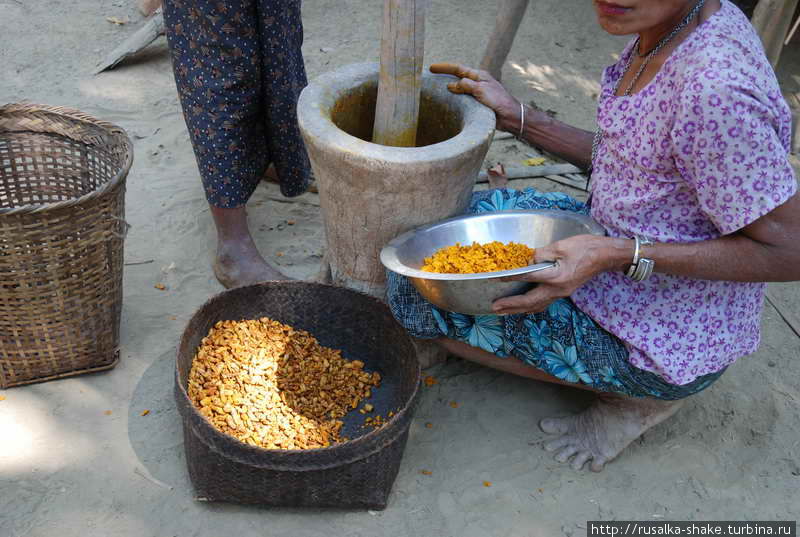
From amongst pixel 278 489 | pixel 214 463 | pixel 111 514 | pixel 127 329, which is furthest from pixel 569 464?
pixel 127 329

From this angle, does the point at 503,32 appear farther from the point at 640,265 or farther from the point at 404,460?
the point at 404,460

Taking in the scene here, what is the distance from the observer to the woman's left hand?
1863 mm

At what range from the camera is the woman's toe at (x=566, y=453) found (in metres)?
2.34

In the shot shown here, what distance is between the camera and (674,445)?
2.42 meters

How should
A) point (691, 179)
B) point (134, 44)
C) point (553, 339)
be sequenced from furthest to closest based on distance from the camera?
point (134, 44)
point (553, 339)
point (691, 179)

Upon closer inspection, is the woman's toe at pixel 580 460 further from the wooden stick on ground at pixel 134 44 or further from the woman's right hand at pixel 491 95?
the wooden stick on ground at pixel 134 44

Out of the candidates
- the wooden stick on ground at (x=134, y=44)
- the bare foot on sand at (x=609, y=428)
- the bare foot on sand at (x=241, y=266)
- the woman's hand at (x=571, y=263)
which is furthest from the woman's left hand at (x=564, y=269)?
the wooden stick on ground at (x=134, y=44)

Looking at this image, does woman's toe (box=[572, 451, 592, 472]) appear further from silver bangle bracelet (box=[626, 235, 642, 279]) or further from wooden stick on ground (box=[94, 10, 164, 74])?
wooden stick on ground (box=[94, 10, 164, 74])

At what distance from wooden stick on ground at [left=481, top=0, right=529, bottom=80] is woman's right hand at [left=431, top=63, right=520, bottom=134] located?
5.42 ft

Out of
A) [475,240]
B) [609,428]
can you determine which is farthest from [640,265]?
[609,428]

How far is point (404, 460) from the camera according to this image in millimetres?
2309

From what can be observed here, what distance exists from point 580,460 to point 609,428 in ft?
0.45

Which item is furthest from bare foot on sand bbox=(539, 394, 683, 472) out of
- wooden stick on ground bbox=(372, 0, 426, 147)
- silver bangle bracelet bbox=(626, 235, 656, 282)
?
wooden stick on ground bbox=(372, 0, 426, 147)

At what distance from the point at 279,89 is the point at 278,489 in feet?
4.62
